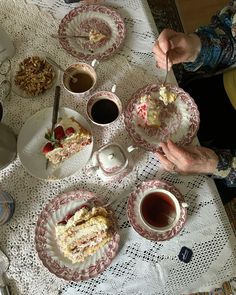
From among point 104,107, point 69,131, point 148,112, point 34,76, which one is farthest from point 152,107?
point 34,76

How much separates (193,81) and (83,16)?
48 cm

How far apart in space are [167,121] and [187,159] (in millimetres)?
144

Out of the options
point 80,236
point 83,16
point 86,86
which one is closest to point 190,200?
point 80,236

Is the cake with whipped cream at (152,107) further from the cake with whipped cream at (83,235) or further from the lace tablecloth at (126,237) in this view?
the cake with whipped cream at (83,235)

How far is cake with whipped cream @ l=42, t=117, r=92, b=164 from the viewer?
1098 millimetres

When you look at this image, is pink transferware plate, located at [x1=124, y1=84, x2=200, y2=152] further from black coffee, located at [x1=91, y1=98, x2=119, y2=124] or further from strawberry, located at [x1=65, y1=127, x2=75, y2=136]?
strawberry, located at [x1=65, y1=127, x2=75, y2=136]

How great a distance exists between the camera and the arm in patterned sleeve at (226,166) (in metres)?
1.15

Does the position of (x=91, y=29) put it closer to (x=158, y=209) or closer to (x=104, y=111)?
(x=104, y=111)

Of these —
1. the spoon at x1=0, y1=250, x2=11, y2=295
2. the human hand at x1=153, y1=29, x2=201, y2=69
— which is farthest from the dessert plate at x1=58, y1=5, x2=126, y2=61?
the spoon at x1=0, y1=250, x2=11, y2=295

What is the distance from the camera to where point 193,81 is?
1.46 m

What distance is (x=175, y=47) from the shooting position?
3.95 ft

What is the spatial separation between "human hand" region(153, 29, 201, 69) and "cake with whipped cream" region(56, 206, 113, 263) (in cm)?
51

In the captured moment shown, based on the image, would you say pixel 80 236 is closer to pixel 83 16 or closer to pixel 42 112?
pixel 42 112

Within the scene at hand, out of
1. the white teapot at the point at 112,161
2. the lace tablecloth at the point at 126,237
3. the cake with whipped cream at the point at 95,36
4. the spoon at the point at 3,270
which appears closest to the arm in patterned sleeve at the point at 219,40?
the lace tablecloth at the point at 126,237
